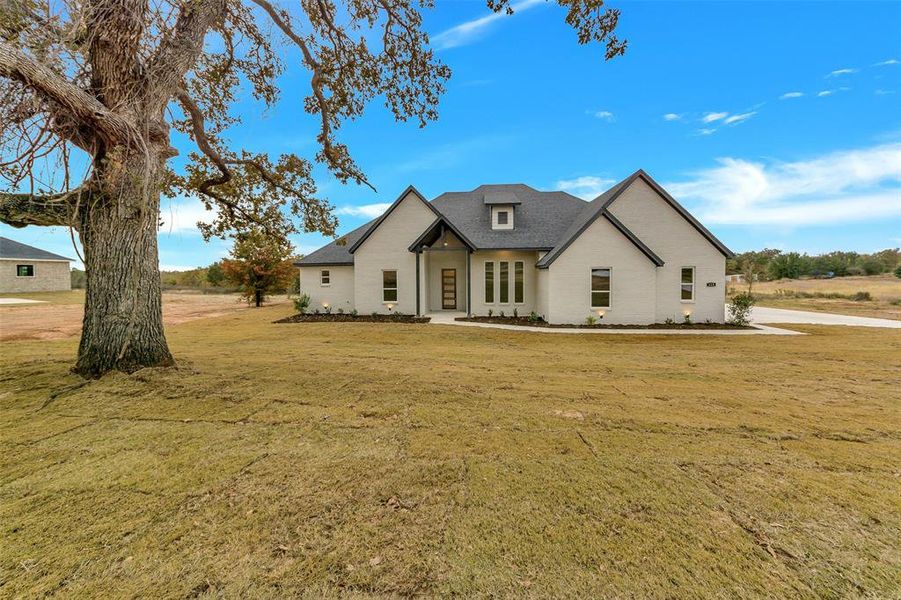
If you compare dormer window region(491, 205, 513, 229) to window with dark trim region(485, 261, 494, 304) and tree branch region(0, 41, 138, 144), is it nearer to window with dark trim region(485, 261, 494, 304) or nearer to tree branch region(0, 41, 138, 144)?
window with dark trim region(485, 261, 494, 304)

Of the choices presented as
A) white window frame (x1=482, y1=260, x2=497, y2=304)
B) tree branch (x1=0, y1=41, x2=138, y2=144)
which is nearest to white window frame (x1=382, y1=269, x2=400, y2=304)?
white window frame (x1=482, y1=260, x2=497, y2=304)

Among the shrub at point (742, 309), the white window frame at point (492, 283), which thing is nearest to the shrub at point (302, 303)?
the white window frame at point (492, 283)

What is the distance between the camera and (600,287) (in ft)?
47.5

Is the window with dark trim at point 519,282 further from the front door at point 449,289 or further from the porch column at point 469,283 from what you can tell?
the front door at point 449,289

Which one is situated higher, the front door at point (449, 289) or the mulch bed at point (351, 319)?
the front door at point (449, 289)

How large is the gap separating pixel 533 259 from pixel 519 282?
1.33 meters

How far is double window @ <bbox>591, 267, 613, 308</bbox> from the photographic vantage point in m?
14.4

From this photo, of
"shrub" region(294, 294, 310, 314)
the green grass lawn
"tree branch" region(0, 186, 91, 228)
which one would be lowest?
the green grass lawn

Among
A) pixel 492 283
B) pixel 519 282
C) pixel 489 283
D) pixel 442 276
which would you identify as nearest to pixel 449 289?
pixel 442 276

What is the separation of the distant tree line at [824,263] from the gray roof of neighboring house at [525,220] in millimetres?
55222

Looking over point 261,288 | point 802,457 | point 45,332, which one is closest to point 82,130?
point 802,457

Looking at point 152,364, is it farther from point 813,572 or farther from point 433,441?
point 813,572

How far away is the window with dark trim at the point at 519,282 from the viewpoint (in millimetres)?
16922

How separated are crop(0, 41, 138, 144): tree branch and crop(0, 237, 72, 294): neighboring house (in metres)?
44.0
